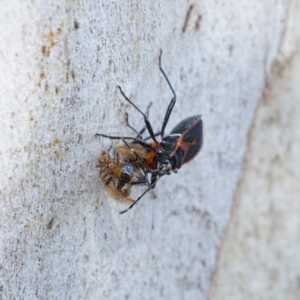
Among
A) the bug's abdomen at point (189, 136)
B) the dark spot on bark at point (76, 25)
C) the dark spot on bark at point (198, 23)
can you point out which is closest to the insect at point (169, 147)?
the bug's abdomen at point (189, 136)

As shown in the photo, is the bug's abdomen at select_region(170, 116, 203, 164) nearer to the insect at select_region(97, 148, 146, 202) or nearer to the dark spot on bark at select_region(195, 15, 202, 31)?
the insect at select_region(97, 148, 146, 202)

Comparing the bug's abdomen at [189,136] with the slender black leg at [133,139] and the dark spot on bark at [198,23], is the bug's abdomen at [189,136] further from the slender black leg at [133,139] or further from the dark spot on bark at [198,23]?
the dark spot on bark at [198,23]

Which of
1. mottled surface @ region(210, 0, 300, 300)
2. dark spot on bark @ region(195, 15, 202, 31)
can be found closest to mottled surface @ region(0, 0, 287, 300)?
dark spot on bark @ region(195, 15, 202, 31)

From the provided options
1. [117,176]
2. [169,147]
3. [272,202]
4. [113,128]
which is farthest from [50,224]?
[272,202]

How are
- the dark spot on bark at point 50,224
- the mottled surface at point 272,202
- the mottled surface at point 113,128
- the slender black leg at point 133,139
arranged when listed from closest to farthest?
the mottled surface at point 113,128
the dark spot on bark at point 50,224
the slender black leg at point 133,139
the mottled surface at point 272,202

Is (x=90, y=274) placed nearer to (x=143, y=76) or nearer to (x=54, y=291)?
(x=54, y=291)

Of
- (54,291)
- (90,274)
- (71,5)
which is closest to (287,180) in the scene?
(90,274)
